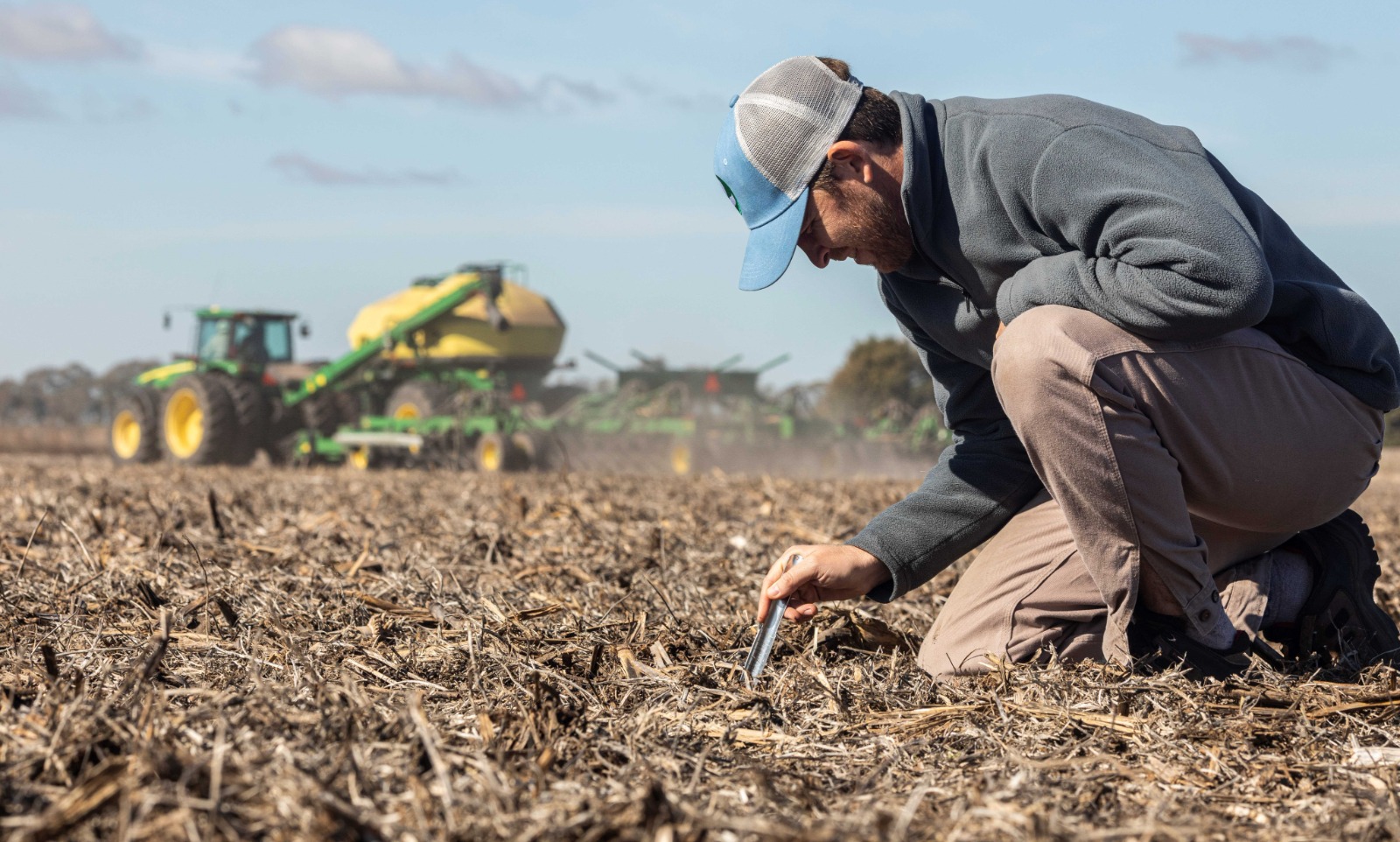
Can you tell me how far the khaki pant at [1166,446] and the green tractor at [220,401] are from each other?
428 inches

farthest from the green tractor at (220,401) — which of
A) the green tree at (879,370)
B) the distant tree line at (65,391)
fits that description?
the distant tree line at (65,391)

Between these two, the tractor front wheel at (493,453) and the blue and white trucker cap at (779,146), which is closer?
the blue and white trucker cap at (779,146)

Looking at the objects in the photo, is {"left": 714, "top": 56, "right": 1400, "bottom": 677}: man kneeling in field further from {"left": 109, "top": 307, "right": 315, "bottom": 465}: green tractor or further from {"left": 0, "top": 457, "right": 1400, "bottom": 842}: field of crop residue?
{"left": 109, "top": 307, "right": 315, "bottom": 465}: green tractor

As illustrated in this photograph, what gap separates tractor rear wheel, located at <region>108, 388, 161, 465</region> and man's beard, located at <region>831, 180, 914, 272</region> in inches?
474

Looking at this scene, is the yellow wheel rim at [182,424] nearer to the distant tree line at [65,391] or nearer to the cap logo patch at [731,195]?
the cap logo patch at [731,195]

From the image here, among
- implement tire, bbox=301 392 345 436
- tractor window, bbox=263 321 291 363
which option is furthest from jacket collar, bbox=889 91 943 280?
tractor window, bbox=263 321 291 363

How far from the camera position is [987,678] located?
2.18 meters

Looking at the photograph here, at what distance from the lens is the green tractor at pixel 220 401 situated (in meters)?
12.1

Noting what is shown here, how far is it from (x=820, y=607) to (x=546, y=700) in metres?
1.06

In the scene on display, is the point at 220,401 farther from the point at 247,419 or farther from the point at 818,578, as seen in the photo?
the point at 818,578

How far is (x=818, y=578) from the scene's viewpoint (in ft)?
7.55

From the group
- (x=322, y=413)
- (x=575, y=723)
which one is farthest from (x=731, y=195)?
(x=322, y=413)

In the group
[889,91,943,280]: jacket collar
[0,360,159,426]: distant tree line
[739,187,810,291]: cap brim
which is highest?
[889,91,943,280]: jacket collar

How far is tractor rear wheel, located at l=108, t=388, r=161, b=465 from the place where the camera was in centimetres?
1291
